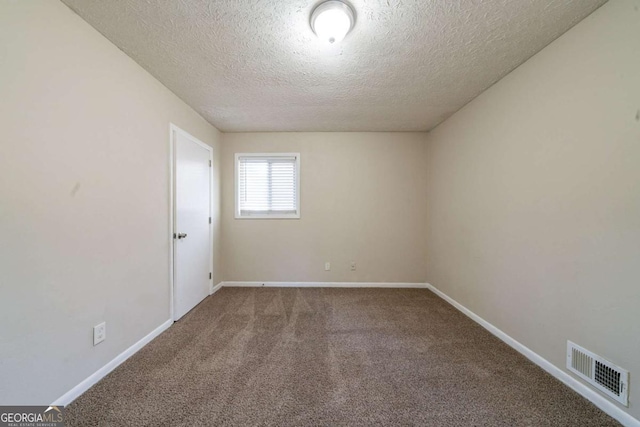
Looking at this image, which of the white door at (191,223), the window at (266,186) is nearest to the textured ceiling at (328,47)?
the white door at (191,223)

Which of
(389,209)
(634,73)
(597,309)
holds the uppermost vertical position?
(634,73)

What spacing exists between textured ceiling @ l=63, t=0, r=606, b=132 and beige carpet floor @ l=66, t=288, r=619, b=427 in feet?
8.01

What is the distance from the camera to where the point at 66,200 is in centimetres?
136

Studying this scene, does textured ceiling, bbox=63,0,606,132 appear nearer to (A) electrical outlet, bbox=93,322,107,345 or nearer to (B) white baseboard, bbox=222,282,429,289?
(A) electrical outlet, bbox=93,322,107,345

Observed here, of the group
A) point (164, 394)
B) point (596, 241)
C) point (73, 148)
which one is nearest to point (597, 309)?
point (596, 241)

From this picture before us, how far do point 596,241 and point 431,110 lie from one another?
6.68 ft

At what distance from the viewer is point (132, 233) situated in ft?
6.10

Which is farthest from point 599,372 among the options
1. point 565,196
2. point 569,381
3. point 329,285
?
point 329,285

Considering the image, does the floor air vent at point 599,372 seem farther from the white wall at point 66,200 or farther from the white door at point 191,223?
the white door at point 191,223

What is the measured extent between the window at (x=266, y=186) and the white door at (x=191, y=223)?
516mm

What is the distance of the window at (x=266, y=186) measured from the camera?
355 cm

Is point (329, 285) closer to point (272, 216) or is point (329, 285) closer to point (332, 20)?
point (272, 216)

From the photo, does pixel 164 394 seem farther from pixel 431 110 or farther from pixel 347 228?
pixel 431 110

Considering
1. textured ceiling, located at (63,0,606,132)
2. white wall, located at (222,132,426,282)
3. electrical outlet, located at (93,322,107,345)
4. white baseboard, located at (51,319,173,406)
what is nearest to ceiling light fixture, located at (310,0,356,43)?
textured ceiling, located at (63,0,606,132)
